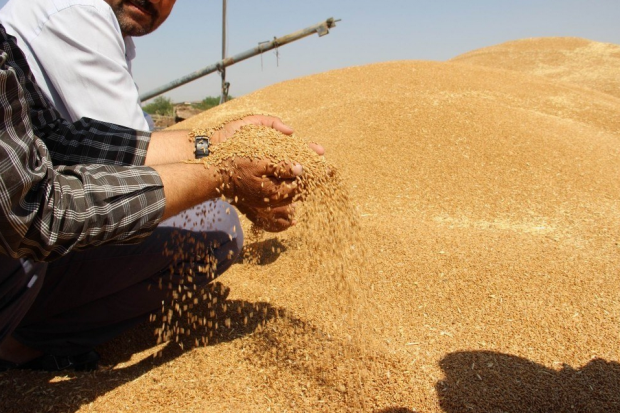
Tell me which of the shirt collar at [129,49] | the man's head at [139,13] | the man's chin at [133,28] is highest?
the man's head at [139,13]

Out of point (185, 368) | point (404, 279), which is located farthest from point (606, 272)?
point (185, 368)

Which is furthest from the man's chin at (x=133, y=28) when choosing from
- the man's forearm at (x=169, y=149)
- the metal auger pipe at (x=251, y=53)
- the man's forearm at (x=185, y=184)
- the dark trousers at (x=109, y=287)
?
the metal auger pipe at (x=251, y=53)

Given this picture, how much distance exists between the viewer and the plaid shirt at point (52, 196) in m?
1.18

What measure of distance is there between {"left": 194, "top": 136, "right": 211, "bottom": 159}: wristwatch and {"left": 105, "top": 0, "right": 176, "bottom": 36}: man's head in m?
0.98

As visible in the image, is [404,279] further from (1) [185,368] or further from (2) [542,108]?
(2) [542,108]

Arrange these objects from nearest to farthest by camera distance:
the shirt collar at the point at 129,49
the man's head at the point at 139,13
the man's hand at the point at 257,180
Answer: the man's hand at the point at 257,180
the man's head at the point at 139,13
the shirt collar at the point at 129,49

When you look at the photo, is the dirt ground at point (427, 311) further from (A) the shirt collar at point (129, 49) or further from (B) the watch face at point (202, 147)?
Answer: (A) the shirt collar at point (129, 49)

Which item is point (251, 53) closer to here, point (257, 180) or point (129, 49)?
point (129, 49)

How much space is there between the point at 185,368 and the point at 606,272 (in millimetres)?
2345

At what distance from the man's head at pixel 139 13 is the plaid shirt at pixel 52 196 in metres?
0.85

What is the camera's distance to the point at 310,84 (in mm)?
8273

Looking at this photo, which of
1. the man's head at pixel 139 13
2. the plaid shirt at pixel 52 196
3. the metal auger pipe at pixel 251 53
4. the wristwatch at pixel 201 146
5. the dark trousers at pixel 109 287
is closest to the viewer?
the plaid shirt at pixel 52 196

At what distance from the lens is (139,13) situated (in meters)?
2.46

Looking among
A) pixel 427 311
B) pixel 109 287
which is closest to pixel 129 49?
pixel 109 287
